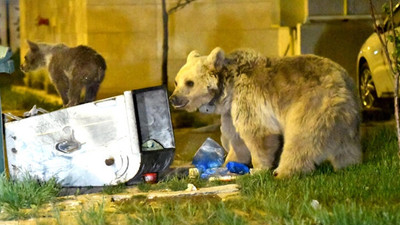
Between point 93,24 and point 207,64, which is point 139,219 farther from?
point 93,24

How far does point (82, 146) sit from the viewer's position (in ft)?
23.9

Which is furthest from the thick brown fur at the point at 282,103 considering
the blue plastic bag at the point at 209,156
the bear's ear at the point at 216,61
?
the blue plastic bag at the point at 209,156

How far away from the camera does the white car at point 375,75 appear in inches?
438

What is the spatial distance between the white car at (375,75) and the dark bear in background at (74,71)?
4051 millimetres

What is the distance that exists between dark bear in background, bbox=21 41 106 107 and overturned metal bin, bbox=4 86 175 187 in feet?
4.00

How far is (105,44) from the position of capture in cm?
1318

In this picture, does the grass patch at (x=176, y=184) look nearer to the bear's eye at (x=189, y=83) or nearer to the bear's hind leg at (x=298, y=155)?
the bear's hind leg at (x=298, y=155)

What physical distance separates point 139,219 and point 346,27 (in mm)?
8394

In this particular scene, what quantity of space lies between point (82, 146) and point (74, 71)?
1532 millimetres

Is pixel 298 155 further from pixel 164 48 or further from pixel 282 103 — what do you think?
pixel 164 48

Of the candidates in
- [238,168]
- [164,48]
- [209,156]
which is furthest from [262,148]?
[164,48]

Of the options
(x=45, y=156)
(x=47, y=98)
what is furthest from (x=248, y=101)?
(x=47, y=98)

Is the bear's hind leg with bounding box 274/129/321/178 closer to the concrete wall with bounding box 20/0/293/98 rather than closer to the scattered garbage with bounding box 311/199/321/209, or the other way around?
the scattered garbage with bounding box 311/199/321/209

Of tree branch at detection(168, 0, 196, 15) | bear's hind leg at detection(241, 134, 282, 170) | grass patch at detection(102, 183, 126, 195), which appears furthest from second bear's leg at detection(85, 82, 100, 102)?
tree branch at detection(168, 0, 196, 15)
